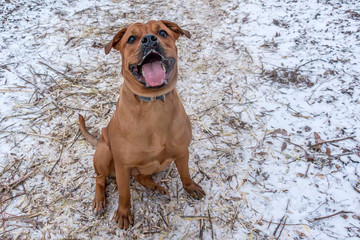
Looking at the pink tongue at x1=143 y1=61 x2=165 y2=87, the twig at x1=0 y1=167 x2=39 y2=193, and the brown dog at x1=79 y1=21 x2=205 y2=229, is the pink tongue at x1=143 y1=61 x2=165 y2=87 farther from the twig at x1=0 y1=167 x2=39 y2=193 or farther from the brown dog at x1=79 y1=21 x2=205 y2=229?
the twig at x1=0 y1=167 x2=39 y2=193

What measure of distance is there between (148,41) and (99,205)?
195 cm

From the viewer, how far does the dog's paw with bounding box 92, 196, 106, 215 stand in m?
3.27

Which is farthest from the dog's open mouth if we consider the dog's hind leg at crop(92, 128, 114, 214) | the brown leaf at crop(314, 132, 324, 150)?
the brown leaf at crop(314, 132, 324, 150)

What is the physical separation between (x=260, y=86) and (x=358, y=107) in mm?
1396

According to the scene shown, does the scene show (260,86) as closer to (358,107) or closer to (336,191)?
(358,107)

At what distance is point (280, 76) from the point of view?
15.7 ft

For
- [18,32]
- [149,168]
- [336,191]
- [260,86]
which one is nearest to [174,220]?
[149,168]

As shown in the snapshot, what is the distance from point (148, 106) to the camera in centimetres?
254

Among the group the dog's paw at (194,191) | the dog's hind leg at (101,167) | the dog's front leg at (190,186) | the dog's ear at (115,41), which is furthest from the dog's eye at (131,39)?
the dog's paw at (194,191)

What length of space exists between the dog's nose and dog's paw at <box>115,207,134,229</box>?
1781mm

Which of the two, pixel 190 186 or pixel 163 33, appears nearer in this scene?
pixel 163 33

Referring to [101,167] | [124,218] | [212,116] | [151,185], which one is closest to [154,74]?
[101,167]

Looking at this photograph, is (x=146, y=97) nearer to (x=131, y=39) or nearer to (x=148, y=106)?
(x=148, y=106)

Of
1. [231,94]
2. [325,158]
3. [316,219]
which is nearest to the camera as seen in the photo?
[316,219]
